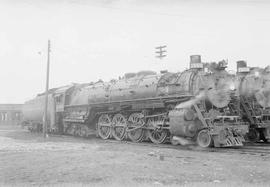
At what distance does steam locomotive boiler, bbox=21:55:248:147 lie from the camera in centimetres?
1619

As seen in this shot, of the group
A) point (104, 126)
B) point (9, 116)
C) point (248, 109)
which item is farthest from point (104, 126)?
point (9, 116)

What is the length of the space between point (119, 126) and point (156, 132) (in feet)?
8.40

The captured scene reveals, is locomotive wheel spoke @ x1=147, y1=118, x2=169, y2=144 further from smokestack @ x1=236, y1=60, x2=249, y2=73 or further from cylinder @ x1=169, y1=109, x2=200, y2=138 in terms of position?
smokestack @ x1=236, y1=60, x2=249, y2=73

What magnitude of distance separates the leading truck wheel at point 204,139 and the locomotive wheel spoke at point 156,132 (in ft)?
7.00

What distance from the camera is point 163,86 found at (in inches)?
719

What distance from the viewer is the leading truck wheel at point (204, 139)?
52.1 ft

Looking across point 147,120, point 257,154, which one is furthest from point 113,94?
point 257,154

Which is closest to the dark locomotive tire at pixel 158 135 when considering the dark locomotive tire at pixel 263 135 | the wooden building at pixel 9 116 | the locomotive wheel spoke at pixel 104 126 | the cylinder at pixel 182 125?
the cylinder at pixel 182 125

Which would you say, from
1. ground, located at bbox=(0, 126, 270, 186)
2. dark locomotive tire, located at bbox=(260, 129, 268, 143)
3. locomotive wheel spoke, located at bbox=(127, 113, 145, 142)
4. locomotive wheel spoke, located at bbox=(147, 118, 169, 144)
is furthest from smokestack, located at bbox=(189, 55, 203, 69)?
ground, located at bbox=(0, 126, 270, 186)

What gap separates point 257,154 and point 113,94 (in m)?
9.58

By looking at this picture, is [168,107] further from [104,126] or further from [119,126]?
[104,126]

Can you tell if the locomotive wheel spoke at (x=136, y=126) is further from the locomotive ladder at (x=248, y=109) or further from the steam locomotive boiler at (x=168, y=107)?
the locomotive ladder at (x=248, y=109)

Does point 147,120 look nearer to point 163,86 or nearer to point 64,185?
point 163,86

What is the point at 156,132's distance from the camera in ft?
62.0
